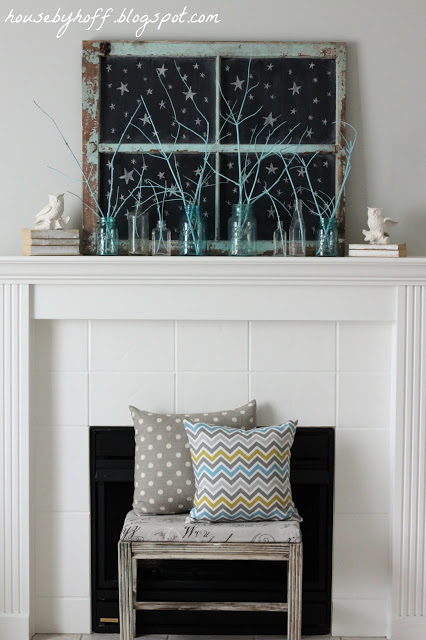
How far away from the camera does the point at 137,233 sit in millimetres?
2768

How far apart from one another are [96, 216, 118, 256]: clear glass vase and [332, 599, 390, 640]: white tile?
144cm

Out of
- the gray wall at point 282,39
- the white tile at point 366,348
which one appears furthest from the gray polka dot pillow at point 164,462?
the gray wall at point 282,39

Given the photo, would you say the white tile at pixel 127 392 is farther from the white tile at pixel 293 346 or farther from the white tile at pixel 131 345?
the white tile at pixel 293 346

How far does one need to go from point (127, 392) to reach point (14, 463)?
1.46 ft

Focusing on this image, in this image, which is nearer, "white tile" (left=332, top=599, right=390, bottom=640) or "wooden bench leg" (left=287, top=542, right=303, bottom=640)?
"wooden bench leg" (left=287, top=542, right=303, bottom=640)

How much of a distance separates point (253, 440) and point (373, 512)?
56 cm

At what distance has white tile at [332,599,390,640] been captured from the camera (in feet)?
9.14

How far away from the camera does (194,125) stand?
9.20ft

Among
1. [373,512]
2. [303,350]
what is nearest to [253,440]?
[303,350]

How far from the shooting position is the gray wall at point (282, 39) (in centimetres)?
279

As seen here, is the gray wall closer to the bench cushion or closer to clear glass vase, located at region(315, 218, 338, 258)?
clear glass vase, located at region(315, 218, 338, 258)

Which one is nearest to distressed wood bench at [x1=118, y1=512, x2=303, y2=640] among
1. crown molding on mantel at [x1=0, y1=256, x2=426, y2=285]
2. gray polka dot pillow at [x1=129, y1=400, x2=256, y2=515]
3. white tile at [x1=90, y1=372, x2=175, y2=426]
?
gray polka dot pillow at [x1=129, y1=400, x2=256, y2=515]

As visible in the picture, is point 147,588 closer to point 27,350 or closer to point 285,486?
point 285,486

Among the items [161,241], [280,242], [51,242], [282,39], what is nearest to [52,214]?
[51,242]
